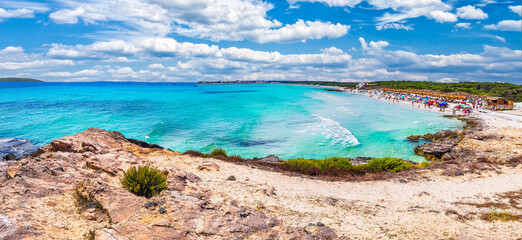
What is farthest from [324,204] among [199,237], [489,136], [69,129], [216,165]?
[69,129]

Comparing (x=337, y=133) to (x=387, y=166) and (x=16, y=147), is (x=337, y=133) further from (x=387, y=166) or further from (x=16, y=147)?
(x=16, y=147)

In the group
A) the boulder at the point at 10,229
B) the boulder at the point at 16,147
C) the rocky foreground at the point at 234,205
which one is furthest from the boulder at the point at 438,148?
the boulder at the point at 16,147

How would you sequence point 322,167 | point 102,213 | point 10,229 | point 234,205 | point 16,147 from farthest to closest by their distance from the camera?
point 16,147 → point 322,167 → point 234,205 → point 102,213 → point 10,229

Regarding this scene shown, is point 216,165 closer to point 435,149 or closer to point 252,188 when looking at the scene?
point 252,188

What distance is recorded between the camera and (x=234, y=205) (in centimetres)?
1040

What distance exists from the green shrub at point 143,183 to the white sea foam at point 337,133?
1063 inches

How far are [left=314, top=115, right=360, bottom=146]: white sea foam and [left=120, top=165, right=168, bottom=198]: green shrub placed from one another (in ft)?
88.6

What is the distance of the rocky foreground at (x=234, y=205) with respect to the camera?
8.05m

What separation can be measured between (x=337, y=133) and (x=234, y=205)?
3171cm

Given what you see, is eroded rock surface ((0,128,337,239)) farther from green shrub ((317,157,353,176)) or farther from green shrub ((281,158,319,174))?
green shrub ((317,157,353,176))

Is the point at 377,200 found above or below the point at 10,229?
below

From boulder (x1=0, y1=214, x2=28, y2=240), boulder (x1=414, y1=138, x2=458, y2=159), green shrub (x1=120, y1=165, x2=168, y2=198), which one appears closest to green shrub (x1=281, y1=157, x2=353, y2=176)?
green shrub (x1=120, y1=165, x2=168, y2=198)

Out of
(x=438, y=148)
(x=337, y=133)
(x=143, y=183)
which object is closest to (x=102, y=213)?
(x=143, y=183)

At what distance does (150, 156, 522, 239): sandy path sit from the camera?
964cm
